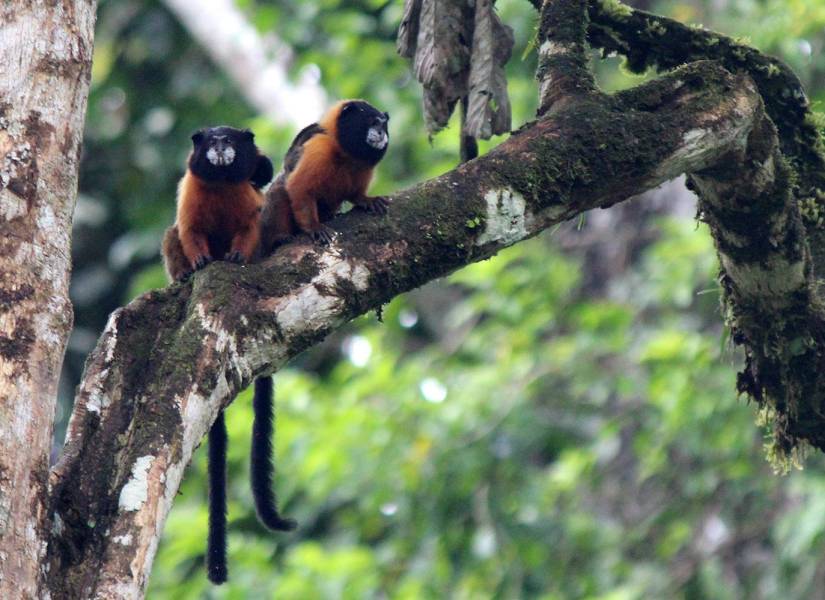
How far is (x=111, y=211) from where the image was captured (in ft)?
45.1

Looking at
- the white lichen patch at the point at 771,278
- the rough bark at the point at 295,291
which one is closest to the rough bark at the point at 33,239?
the rough bark at the point at 295,291

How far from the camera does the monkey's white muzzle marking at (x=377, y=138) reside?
5.62 metres

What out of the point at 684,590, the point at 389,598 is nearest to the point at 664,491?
the point at 684,590

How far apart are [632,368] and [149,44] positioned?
672 centimetres

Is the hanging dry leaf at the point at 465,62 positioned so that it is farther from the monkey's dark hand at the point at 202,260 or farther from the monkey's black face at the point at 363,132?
the monkey's dark hand at the point at 202,260

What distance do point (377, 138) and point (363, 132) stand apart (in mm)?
103

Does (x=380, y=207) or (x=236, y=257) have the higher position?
(x=236, y=257)

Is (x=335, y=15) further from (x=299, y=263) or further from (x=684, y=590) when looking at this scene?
(x=299, y=263)

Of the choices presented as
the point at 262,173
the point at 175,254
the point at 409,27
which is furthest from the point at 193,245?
the point at 409,27

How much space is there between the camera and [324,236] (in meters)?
3.87

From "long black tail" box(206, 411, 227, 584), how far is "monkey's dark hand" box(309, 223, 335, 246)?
0.65 meters

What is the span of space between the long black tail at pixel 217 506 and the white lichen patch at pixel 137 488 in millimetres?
871

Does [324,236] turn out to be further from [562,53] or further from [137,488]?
[562,53]

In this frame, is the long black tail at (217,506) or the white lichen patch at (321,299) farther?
the long black tail at (217,506)
